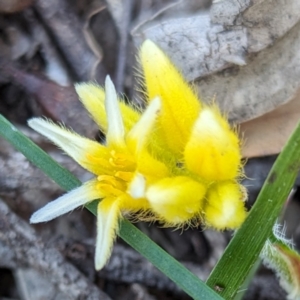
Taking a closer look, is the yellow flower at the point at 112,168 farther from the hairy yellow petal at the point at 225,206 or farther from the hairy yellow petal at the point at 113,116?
the hairy yellow petal at the point at 225,206

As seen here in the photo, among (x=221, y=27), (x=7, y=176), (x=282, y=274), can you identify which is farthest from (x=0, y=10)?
(x=282, y=274)

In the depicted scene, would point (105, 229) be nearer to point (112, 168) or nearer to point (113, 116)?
point (112, 168)

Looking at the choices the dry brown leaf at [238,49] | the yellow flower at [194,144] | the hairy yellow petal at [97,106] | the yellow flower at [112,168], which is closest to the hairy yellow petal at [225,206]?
the yellow flower at [194,144]

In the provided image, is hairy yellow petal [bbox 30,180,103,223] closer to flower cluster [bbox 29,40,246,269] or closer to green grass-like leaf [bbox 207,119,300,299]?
flower cluster [bbox 29,40,246,269]

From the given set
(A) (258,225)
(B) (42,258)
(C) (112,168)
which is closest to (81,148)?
(C) (112,168)

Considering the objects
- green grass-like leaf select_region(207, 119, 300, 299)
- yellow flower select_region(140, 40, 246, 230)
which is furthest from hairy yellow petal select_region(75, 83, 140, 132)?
green grass-like leaf select_region(207, 119, 300, 299)

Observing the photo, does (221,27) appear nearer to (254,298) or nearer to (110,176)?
(110,176)
